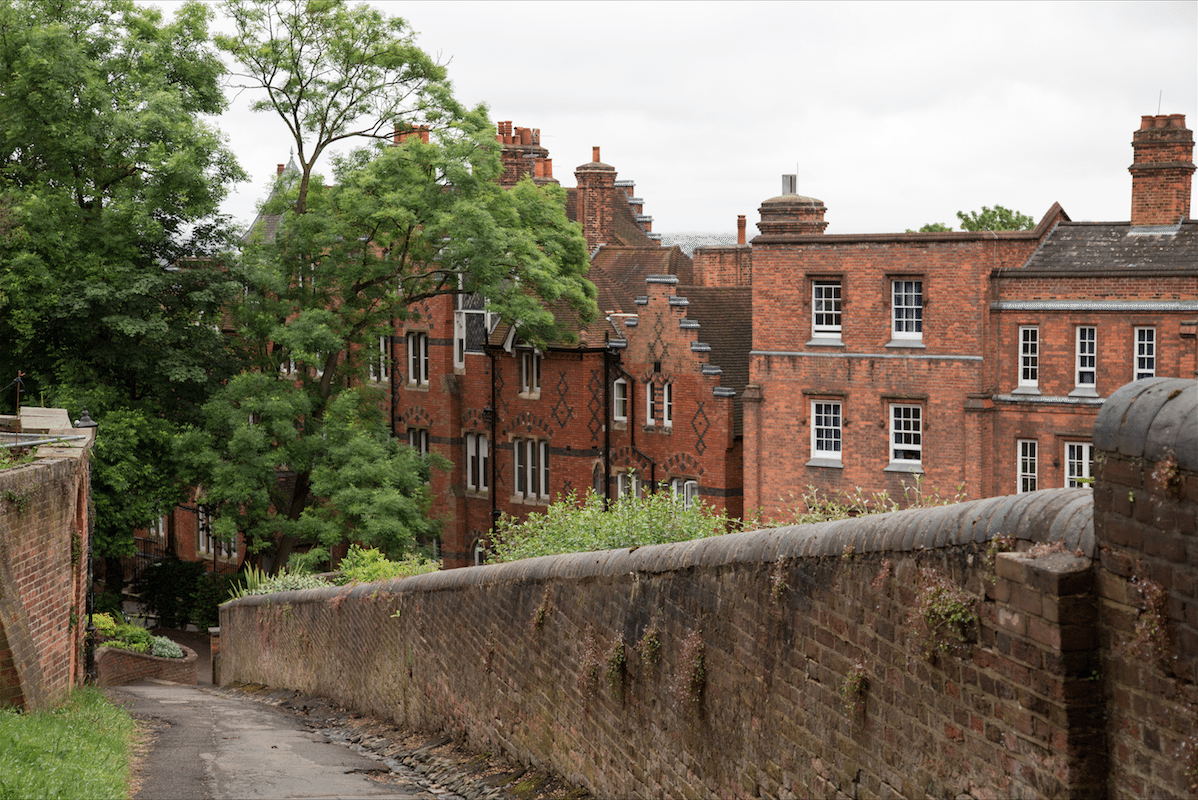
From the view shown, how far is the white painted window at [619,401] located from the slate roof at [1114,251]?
11.6 m

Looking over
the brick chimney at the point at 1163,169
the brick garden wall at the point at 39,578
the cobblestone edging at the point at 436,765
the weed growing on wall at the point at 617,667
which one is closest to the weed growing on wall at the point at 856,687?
the weed growing on wall at the point at 617,667

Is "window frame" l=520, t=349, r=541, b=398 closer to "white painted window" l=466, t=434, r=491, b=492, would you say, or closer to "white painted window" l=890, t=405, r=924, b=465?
"white painted window" l=466, t=434, r=491, b=492

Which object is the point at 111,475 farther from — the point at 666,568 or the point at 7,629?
the point at 666,568

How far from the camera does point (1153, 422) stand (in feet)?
16.9

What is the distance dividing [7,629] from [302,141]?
23.3 metres

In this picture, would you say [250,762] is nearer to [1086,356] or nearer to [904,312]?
[904,312]

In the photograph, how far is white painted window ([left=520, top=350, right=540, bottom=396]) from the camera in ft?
130

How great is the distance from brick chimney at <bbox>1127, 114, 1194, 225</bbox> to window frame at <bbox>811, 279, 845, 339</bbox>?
762 cm

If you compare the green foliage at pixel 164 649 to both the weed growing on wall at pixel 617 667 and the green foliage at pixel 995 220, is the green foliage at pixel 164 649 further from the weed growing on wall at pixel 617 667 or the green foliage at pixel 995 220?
the green foliage at pixel 995 220

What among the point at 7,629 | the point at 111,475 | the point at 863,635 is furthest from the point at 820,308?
the point at 863,635

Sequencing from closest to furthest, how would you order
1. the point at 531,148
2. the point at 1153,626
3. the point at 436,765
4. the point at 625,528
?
the point at 1153,626
the point at 436,765
the point at 625,528
the point at 531,148

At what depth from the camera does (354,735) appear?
58.4 ft

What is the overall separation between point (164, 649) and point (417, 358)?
49.5ft

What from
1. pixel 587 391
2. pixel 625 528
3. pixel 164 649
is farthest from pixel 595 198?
pixel 625 528
